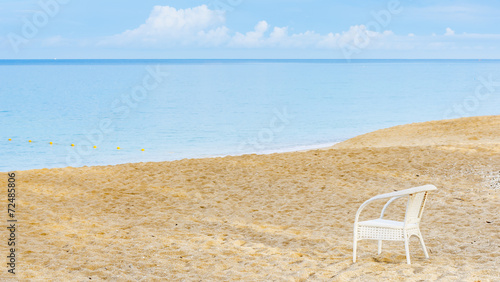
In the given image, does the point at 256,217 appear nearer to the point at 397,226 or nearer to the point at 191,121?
the point at 397,226

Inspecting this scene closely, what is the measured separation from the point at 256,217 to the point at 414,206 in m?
2.76

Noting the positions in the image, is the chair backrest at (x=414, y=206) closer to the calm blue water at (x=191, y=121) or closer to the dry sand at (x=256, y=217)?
the dry sand at (x=256, y=217)

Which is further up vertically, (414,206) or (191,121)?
(191,121)

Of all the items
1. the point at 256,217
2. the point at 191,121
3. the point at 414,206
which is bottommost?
the point at 256,217

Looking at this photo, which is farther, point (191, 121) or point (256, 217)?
point (191, 121)

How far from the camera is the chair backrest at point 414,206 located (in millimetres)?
4562

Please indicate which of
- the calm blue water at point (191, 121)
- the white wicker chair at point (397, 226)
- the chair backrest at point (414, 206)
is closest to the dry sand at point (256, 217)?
the white wicker chair at point (397, 226)

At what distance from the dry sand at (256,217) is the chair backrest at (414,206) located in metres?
0.42

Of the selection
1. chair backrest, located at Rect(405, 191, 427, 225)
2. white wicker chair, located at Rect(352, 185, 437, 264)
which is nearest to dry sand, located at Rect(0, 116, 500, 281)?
white wicker chair, located at Rect(352, 185, 437, 264)

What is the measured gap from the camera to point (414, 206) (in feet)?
15.3

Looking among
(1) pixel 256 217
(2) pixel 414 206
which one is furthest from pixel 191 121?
(2) pixel 414 206

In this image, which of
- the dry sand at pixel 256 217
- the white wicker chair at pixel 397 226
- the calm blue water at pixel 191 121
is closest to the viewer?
the white wicker chair at pixel 397 226

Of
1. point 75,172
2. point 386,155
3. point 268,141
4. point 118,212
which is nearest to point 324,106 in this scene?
point 268,141

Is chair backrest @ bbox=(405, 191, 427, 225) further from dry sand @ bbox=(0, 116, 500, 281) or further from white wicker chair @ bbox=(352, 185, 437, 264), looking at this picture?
dry sand @ bbox=(0, 116, 500, 281)
